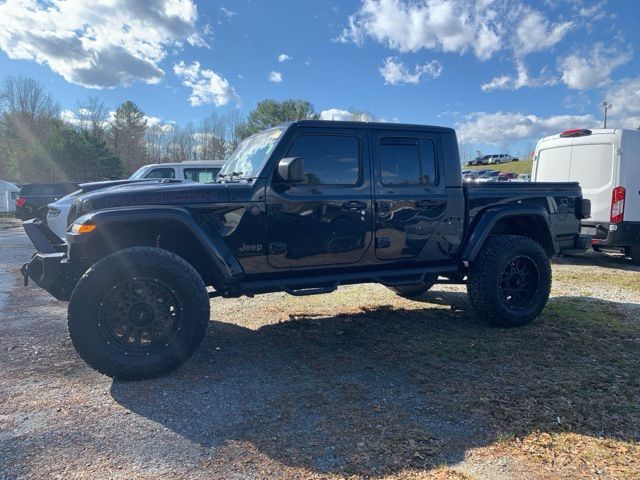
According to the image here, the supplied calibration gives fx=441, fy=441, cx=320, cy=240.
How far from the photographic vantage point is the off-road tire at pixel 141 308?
324cm

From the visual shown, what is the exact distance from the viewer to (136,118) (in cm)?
4947

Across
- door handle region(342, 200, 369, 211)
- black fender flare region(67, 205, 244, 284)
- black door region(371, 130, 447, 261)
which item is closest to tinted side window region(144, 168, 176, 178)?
black fender flare region(67, 205, 244, 284)

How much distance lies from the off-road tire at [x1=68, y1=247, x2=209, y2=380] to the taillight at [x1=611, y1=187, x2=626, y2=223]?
7711 mm

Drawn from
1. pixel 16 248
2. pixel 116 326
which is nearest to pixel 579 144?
pixel 116 326

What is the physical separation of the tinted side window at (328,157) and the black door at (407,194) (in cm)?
24

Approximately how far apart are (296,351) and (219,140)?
48643mm

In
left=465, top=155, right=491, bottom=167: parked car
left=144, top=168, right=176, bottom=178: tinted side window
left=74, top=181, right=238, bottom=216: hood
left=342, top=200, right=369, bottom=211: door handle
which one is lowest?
left=342, top=200, right=369, bottom=211: door handle

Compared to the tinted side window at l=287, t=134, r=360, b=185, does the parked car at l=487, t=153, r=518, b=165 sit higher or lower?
higher

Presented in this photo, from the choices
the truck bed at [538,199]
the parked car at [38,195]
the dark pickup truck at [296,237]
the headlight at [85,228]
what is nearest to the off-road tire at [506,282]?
the dark pickup truck at [296,237]

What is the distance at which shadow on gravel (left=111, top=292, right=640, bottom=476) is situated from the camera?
2.60 meters

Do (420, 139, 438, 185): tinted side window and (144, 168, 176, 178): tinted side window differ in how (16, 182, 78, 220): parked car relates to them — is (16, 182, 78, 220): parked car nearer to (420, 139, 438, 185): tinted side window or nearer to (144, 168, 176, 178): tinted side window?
(144, 168, 176, 178): tinted side window

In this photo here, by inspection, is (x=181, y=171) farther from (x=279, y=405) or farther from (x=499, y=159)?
(x=499, y=159)

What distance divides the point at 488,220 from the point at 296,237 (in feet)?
6.88

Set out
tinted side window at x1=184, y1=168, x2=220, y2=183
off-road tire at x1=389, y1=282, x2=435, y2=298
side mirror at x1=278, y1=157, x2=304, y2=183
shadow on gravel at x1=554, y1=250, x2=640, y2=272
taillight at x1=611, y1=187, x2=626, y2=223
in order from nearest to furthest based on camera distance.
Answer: side mirror at x1=278, y1=157, x2=304, y2=183
off-road tire at x1=389, y1=282, x2=435, y2=298
taillight at x1=611, y1=187, x2=626, y2=223
shadow on gravel at x1=554, y1=250, x2=640, y2=272
tinted side window at x1=184, y1=168, x2=220, y2=183
